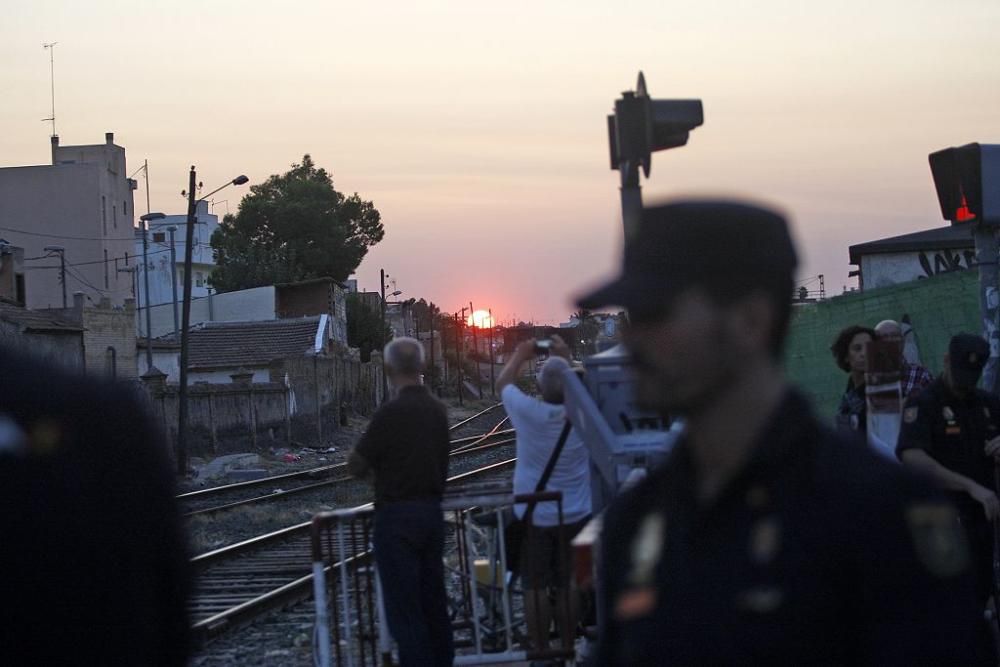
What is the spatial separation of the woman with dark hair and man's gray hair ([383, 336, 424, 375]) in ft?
8.21

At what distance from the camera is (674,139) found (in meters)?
6.83

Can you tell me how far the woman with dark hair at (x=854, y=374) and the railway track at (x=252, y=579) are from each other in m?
5.04

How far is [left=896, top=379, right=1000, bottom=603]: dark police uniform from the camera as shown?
22.3ft

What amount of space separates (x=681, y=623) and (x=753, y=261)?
21.6 inches

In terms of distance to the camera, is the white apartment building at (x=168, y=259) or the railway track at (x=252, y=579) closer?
the railway track at (x=252, y=579)

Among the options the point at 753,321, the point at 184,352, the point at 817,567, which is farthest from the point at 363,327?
the point at 817,567

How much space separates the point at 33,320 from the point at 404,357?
39.7 metres

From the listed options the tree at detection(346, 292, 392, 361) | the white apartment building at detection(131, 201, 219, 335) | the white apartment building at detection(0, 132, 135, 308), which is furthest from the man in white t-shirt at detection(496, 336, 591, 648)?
the white apartment building at detection(131, 201, 219, 335)

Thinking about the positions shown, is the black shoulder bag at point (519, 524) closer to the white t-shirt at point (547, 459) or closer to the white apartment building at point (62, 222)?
the white t-shirt at point (547, 459)

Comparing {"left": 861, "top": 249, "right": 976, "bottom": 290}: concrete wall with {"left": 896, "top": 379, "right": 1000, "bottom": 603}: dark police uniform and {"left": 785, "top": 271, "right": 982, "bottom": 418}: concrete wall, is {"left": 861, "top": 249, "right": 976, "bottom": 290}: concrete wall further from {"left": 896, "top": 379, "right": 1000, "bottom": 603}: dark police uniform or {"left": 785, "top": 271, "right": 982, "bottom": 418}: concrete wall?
{"left": 896, "top": 379, "right": 1000, "bottom": 603}: dark police uniform

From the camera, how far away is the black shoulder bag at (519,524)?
7637 millimetres

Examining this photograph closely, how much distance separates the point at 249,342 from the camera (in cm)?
5909

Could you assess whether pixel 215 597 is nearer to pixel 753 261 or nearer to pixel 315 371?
pixel 753 261

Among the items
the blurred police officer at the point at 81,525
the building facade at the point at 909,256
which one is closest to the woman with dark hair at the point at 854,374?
the blurred police officer at the point at 81,525
